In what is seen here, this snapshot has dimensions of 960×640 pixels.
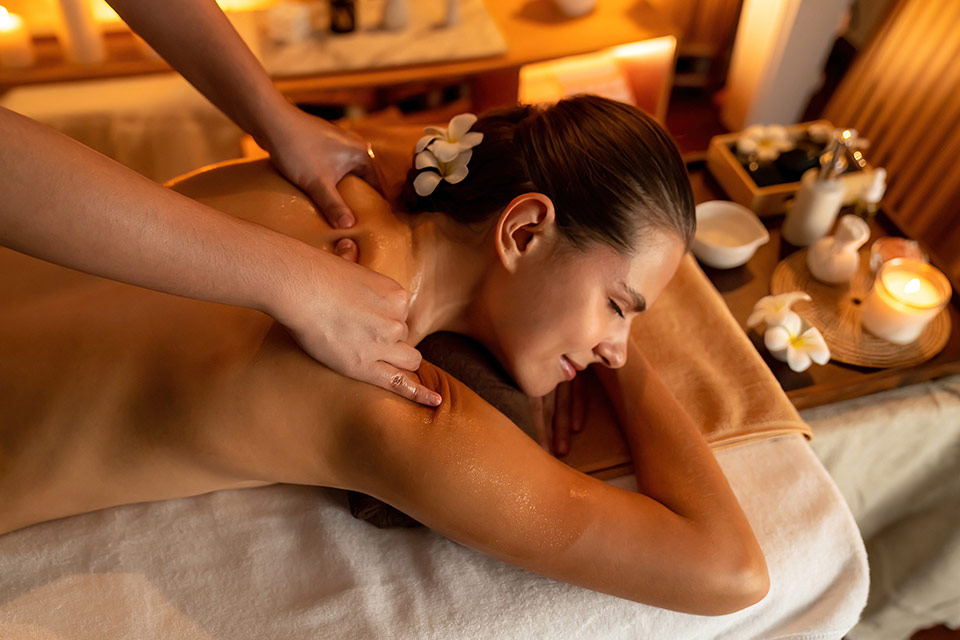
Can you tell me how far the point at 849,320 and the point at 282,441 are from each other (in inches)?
44.1

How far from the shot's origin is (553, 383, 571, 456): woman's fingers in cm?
120

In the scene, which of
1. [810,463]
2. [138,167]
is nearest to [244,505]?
[810,463]

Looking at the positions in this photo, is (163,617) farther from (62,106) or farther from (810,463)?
(62,106)

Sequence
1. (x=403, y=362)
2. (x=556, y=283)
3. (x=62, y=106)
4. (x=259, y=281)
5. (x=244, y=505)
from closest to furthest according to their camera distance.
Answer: (x=259, y=281) → (x=403, y=362) → (x=556, y=283) → (x=244, y=505) → (x=62, y=106)

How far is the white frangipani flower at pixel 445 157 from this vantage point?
108 centimetres

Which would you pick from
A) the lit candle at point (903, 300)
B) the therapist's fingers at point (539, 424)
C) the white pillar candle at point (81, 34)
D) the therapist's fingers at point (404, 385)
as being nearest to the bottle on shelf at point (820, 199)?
the lit candle at point (903, 300)

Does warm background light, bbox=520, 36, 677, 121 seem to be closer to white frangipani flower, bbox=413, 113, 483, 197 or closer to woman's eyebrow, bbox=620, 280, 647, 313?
white frangipani flower, bbox=413, 113, 483, 197

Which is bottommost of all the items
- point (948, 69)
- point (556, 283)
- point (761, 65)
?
point (761, 65)

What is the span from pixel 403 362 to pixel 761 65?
2.14m

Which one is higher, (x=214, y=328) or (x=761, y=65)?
(x=214, y=328)

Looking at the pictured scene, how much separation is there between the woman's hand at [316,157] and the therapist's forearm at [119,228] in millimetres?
332

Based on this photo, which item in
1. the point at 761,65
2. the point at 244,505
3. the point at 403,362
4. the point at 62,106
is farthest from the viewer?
the point at 761,65

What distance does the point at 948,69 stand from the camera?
6.68 ft

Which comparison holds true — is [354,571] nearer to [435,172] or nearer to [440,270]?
[440,270]
